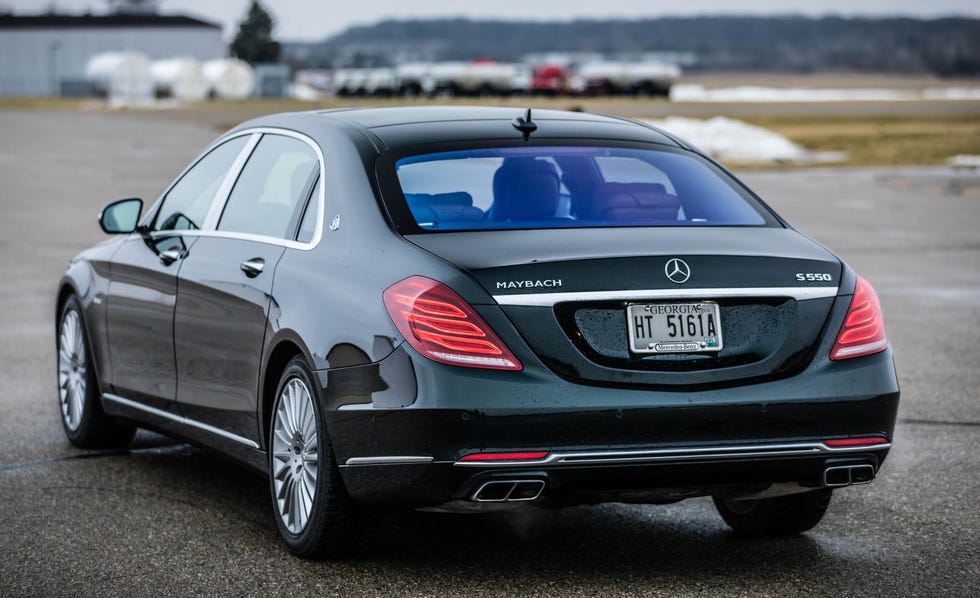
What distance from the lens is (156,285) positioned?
6.89 metres

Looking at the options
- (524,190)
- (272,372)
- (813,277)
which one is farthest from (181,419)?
(813,277)

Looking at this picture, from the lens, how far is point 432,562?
5.67m

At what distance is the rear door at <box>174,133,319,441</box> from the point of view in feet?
19.6

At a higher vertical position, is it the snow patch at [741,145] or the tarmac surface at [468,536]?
the tarmac surface at [468,536]

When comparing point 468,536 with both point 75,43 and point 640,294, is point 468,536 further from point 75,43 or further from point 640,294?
point 75,43

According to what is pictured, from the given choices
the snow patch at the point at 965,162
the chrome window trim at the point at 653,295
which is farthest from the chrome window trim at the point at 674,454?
the snow patch at the point at 965,162

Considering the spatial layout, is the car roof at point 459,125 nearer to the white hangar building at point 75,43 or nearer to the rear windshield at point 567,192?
the rear windshield at point 567,192

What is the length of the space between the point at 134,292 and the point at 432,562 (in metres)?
2.18

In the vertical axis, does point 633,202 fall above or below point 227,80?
above

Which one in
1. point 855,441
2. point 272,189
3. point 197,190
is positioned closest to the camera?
point 855,441

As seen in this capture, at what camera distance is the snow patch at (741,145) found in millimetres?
39094

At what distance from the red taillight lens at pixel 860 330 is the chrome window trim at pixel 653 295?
0.15 meters

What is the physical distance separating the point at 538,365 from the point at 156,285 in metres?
2.50

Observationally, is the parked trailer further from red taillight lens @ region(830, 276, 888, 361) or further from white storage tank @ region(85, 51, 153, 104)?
red taillight lens @ region(830, 276, 888, 361)
